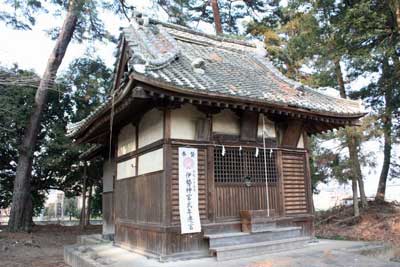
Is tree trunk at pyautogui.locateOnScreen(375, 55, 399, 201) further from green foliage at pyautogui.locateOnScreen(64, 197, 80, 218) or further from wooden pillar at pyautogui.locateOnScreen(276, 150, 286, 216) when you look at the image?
green foliage at pyautogui.locateOnScreen(64, 197, 80, 218)

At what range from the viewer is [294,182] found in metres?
8.86

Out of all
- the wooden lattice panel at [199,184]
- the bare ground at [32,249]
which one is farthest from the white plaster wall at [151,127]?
the bare ground at [32,249]

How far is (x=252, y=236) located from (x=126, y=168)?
386cm

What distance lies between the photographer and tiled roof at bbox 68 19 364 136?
6.81 metres

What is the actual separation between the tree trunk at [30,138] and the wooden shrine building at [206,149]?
8769 mm

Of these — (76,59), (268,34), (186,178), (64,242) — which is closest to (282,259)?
(186,178)

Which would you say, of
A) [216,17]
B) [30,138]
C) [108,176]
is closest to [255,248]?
[108,176]

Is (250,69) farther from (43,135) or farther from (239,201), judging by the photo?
(43,135)

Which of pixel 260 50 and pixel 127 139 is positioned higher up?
pixel 260 50

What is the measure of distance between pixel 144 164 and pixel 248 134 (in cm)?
261

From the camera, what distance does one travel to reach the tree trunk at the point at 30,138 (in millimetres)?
16453

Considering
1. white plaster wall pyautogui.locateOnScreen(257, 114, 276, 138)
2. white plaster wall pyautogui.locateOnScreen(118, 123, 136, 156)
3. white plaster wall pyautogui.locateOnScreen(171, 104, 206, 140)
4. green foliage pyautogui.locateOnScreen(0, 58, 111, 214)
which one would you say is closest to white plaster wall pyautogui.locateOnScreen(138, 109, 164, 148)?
white plaster wall pyautogui.locateOnScreen(171, 104, 206, 140)

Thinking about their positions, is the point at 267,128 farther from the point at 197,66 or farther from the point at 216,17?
the point at 216,17

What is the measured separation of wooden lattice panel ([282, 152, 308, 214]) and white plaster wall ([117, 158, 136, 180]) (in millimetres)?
3875
